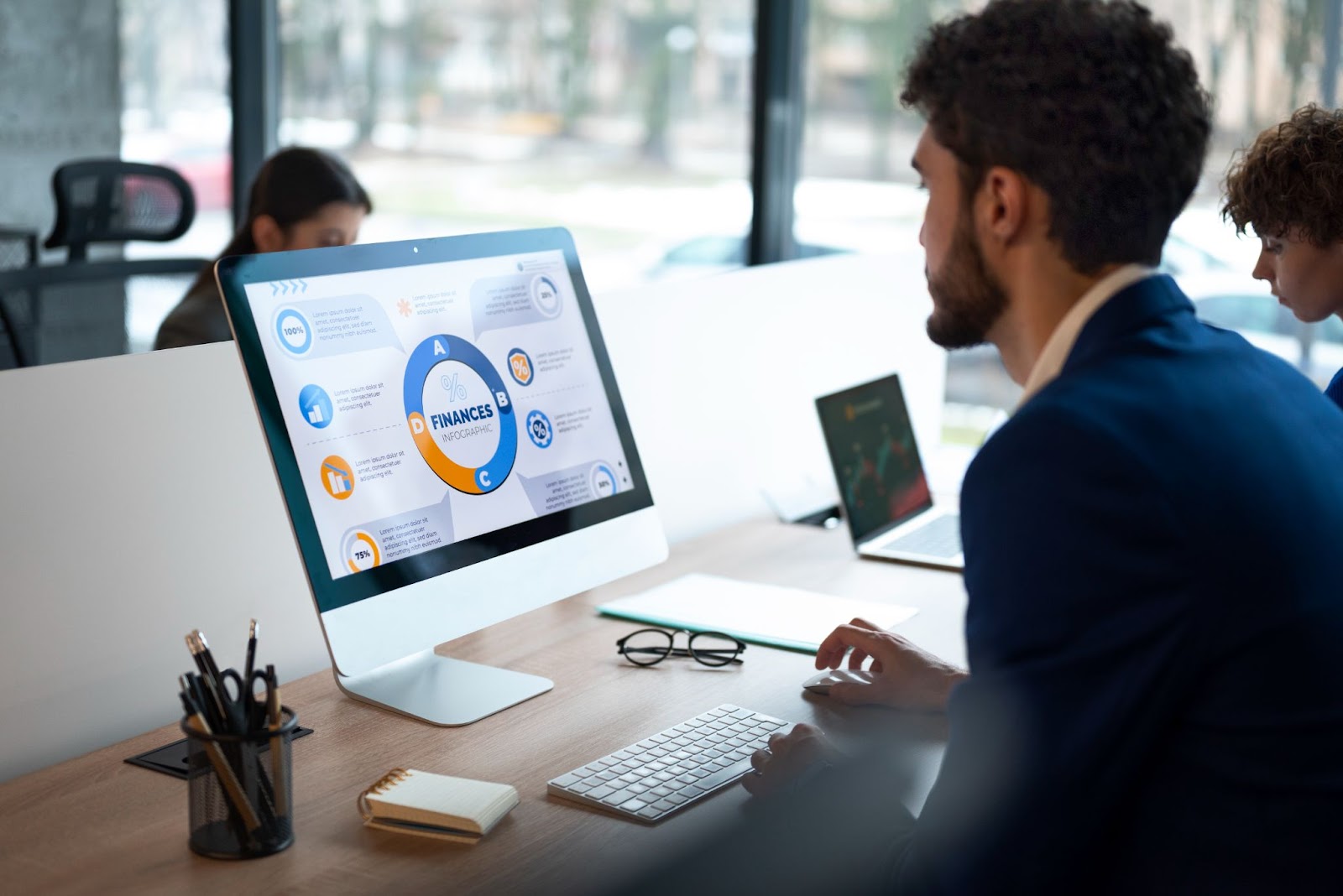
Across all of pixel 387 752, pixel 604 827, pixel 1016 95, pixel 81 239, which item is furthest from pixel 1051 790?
pixel 81 239

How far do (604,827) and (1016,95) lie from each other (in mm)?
675

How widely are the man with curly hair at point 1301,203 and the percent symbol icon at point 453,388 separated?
3.44 ft

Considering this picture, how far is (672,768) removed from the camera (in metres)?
1.28

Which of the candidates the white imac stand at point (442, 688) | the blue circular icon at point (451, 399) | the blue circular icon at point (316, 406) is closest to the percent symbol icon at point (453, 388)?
the blue circular icon at point (451, 399)

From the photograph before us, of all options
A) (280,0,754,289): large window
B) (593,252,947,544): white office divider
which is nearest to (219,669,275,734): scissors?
(593,252,947,544): white office divider

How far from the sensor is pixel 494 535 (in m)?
1.47

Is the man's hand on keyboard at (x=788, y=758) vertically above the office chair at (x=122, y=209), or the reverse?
the office chair at (x=122, y=209)

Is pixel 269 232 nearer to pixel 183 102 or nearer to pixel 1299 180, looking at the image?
pixel 1299 180

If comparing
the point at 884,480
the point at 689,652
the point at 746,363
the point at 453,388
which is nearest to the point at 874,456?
the point at 884,480

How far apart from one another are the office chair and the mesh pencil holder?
1996 millimetres

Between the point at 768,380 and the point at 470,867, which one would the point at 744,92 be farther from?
the point at 470,867

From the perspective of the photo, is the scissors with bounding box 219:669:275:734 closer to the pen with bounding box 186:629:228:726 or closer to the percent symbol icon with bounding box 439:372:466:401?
the pen with bounding box 186:629:228:726

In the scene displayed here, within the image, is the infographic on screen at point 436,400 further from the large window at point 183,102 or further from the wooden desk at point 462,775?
the large window at point 183,102

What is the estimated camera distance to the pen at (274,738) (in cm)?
110
